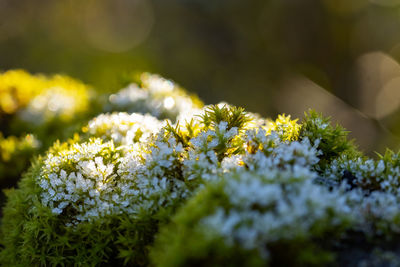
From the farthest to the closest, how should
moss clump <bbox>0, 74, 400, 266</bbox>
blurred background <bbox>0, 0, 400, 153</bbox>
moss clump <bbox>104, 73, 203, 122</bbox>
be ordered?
blurred background <bbox>0, 0, 400, 153</bbox>, moss clump <bbox>104, 73, 203, 122</bbox>, moss clump <bbox>0, 74, 400, 266</bbox>

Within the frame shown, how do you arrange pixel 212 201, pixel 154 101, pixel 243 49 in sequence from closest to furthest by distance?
pixel 212 201 → pixel 154 101 → pixel 243 49

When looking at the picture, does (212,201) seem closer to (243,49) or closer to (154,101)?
(154,101)

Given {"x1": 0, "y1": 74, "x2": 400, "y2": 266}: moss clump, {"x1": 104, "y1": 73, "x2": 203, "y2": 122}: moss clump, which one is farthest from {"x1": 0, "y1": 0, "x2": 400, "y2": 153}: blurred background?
{"x1": 0, "y1": 74, "x2": 400, "y2": 266}: moss clump

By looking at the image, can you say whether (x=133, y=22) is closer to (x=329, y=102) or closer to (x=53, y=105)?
(x=329, y=102)

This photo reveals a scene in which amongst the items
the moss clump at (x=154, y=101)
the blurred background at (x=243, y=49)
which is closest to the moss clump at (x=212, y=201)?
the moss clump at (x=154, y=101)

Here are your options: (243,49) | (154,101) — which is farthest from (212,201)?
(243,49)

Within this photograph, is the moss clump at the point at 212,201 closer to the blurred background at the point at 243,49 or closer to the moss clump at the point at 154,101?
the moss clump at the point at 154,101

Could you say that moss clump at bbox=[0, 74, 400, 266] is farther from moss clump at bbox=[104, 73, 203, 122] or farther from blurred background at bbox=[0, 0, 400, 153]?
blurred background at bbox=[0, 0, 400, 153]

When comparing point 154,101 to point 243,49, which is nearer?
point 154,101

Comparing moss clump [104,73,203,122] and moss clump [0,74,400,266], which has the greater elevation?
moss clump [104,73,203,122]
